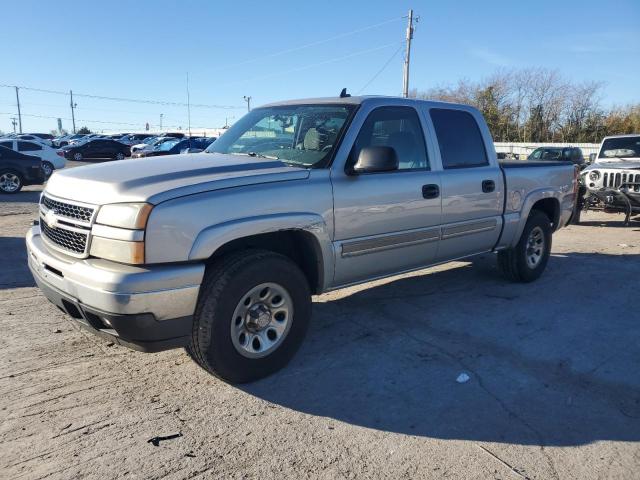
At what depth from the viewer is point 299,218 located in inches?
143

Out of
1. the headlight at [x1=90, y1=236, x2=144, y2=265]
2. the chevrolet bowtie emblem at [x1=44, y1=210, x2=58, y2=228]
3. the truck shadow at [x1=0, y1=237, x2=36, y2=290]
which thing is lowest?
the truck shadow at [x1=0, y1=237, x2=36, y2=290]

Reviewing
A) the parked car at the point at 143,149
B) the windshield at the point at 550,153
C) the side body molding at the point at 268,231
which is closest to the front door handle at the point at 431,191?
the side body molding at the point at 268,231

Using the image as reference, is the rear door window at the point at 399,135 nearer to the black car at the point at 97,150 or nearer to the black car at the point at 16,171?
the black car at the point at 16,171

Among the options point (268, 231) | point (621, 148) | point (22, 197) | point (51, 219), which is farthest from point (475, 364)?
point (22, 197)

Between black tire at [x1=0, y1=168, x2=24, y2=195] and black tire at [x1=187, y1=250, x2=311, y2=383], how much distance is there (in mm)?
15179

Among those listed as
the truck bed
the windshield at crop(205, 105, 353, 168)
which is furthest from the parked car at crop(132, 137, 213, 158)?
the windshield at crop(205, 105, 353, 168)

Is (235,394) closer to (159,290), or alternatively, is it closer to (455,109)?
(159,290)

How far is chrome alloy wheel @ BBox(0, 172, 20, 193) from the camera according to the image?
15.8m

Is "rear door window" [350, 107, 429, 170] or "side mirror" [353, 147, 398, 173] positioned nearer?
"side mirror" [353, 147, 398, 173]

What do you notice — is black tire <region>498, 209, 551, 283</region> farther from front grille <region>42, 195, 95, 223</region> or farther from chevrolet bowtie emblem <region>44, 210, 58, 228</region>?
chevrolet bowtie emblem <region>44, 210, 58, 228</region>

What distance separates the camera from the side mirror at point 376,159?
3873mm

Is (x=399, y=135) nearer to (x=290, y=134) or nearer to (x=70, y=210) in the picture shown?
(x=290, y=134)

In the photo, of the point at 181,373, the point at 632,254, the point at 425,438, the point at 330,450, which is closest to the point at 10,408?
the point at 181,373

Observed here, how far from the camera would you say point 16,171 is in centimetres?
1588
